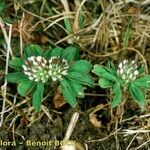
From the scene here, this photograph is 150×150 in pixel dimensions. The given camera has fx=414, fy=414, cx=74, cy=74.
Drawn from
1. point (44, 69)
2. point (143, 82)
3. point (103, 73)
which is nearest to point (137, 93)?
point (143, 82)

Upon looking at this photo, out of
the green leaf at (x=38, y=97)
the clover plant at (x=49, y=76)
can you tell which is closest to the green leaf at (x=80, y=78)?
the clover plant at (x=49, y=76)

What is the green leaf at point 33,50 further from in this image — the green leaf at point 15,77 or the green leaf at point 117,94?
the green leaf at point 117,94

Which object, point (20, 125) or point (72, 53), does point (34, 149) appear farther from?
point (72, 53)

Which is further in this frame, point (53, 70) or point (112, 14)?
point (112, 14)

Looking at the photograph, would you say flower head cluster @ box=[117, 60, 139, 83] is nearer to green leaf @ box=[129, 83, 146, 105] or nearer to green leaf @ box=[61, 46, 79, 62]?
green leaf @ box=[129, 83, 146, 105]

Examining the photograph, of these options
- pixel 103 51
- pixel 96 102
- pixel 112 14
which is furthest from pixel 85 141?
pixel 112 14

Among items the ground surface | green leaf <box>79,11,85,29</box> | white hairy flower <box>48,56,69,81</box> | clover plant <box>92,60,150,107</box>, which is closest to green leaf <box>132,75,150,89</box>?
clover plant <box>92,60,150,107</box>
